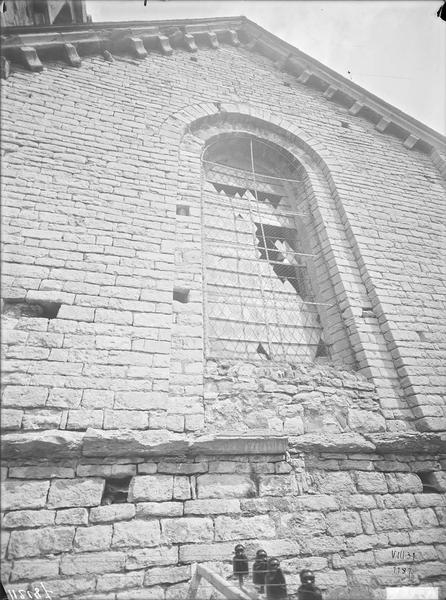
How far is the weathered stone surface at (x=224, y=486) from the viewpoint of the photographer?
2521 mm

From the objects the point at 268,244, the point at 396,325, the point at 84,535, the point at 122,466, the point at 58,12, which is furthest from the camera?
the point at 58,12

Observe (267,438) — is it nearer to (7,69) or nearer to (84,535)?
(84,535)

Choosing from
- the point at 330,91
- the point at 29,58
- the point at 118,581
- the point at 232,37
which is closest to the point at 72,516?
the point at 118,581

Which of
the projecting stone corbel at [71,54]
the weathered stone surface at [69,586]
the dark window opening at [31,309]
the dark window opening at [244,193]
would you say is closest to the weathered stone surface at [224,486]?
the weathered stone surface at [69,586]

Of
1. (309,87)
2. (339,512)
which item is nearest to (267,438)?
(339,512)

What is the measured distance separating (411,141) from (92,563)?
734cm

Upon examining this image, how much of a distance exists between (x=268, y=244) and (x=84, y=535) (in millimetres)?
3855

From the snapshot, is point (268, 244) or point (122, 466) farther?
point (268, 244)

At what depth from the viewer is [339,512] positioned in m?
2.68

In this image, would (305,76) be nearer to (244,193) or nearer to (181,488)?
(244,193)

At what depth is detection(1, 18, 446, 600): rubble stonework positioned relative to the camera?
2.29m

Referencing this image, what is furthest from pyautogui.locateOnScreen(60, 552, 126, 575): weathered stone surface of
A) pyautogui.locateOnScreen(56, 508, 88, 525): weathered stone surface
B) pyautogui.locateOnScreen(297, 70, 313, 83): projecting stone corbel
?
pyautogui.locateOnScreen(297, 70, 313, 83): projecting stone corbel

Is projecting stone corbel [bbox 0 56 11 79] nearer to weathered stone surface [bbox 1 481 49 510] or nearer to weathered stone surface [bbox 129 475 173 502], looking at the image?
weathered stone surface [bbox 1 481 49 510]

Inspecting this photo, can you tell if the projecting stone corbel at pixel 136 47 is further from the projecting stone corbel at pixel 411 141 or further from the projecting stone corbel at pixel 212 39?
the projecting stone corbel at pixel 411 141
